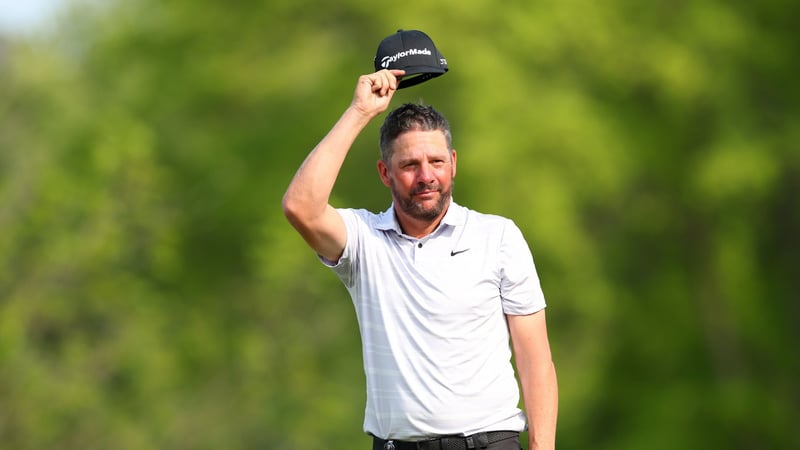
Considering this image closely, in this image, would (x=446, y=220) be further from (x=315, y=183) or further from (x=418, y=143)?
(x=315, y=183)

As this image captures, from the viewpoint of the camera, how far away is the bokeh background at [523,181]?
51.3 ft

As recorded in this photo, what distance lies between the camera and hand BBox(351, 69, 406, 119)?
14.9 feet

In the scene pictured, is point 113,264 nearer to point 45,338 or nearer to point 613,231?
point 45,338

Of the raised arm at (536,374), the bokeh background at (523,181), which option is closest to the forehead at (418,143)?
the raised arm at (536,374)

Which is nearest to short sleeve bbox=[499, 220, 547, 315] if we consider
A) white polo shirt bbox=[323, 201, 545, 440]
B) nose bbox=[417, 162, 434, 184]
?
white polo shirt bbox=[323, 201, 545, 440]

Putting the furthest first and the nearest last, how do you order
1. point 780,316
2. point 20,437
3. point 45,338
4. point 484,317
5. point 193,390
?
point 780,316, point 193,390, point 45,338, point 20,437, point 484,317

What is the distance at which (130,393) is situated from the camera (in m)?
Result: 13.8

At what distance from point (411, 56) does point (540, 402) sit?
125 cm

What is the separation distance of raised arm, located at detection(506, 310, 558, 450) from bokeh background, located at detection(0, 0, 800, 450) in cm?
973

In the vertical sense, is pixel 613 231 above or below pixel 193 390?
above

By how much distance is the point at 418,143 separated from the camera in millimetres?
4570

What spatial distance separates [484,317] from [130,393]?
9946 mm

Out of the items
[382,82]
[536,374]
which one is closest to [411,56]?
[382,82]

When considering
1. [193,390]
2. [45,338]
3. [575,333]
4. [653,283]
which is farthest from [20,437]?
[653,283]
